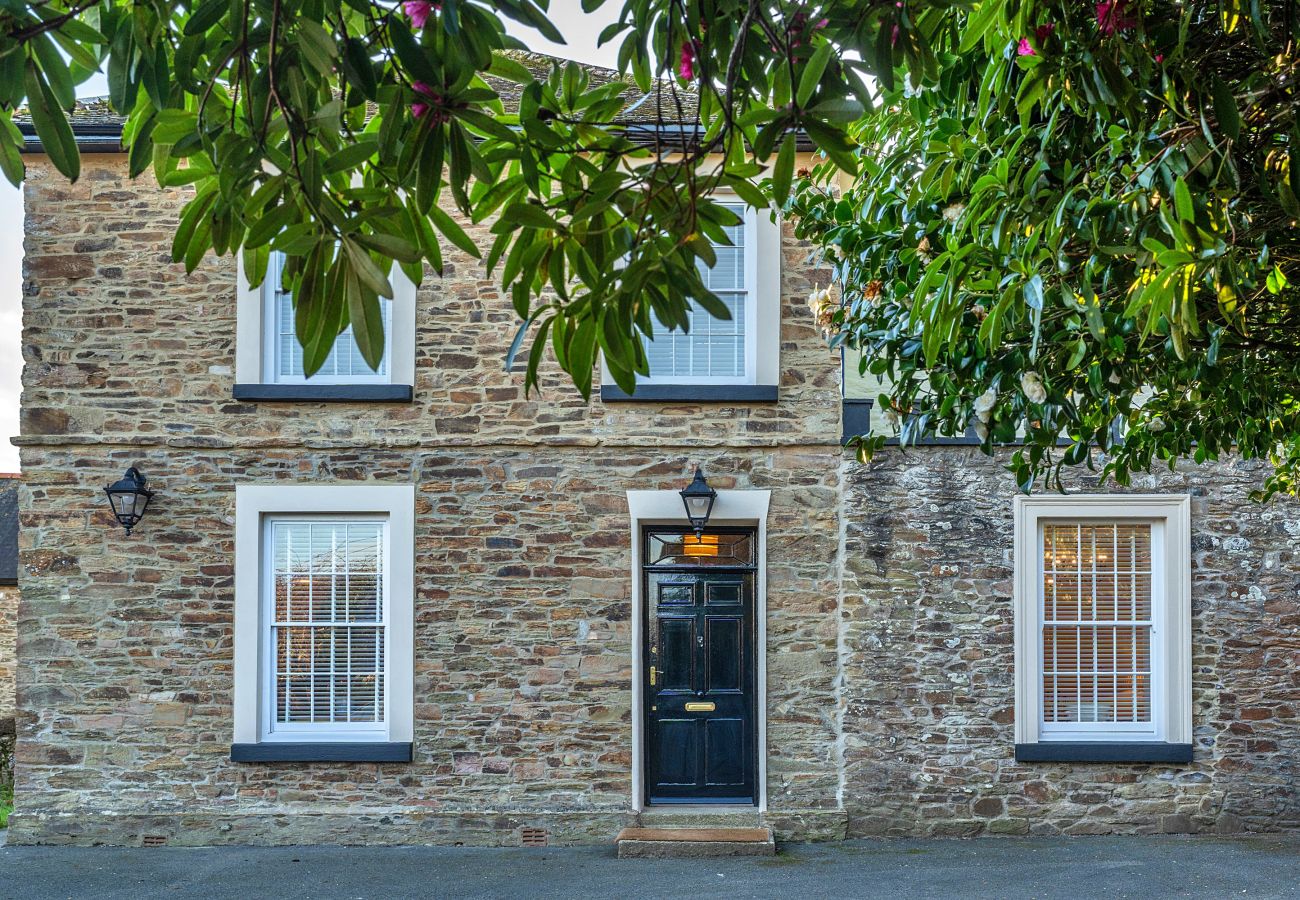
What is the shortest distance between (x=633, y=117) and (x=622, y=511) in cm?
310

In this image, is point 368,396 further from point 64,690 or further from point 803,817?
point 803,817

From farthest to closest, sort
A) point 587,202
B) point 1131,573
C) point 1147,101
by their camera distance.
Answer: point 1131,573 < point 1147,101 < point 587,202

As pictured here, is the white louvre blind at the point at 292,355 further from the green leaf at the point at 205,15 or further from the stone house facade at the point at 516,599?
the green leaf at the point at 205,15

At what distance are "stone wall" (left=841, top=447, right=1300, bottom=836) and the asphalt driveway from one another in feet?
0.78

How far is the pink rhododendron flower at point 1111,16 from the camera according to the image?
8.68 feet

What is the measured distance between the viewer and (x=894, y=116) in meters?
4.65

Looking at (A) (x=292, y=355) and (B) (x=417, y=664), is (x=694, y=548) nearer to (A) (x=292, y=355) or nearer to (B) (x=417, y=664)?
(B) (x=417, y=664)

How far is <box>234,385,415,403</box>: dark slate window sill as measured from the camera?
8047mm

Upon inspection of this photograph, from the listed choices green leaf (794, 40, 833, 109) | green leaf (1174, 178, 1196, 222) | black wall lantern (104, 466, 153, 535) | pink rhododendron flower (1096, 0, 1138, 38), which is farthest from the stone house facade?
green leaf (794, 40, 833, 109)

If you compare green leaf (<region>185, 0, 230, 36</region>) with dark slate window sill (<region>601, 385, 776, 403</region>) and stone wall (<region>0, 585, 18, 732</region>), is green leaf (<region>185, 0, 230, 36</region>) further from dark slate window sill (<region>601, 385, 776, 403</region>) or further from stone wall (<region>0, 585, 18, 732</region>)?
stone wall (<region>0, 585, 18, 732</region>)

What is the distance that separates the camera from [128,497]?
789cm

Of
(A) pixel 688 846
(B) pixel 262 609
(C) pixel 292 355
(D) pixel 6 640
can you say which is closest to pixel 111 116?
(C) pixel 292 355

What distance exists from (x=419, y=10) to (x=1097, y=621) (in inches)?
298

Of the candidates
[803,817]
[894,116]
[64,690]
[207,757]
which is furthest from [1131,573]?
[64,690]
